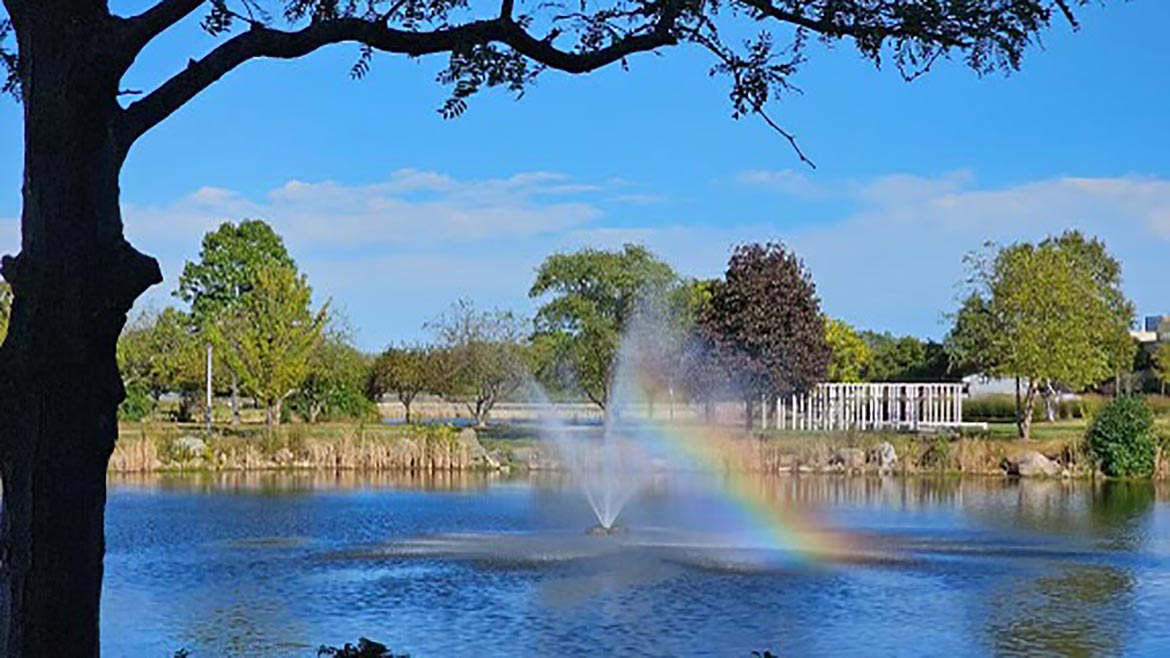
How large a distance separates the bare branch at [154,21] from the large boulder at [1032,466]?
34.7m

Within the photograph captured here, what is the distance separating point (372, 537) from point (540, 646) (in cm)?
999

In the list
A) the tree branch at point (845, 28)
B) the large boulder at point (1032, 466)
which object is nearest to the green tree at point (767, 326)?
the large boulder at point (1032, 466)

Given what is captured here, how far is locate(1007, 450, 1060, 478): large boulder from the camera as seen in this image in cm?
3694

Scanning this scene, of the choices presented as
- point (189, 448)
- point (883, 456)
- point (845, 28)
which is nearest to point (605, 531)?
point (189, 448)

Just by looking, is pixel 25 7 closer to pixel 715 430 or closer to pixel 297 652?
pixel 297 652

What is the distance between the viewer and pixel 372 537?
75.5ft

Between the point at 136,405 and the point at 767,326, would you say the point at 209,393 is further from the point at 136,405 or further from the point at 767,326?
the point at 767,326

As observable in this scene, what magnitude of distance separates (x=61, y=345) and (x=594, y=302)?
170 ft

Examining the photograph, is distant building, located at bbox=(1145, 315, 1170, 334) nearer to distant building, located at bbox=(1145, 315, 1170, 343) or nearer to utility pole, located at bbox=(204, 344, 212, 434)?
distant building, located at bbox=(1145, 315, 1170, 343)

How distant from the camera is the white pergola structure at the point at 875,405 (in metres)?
46.4

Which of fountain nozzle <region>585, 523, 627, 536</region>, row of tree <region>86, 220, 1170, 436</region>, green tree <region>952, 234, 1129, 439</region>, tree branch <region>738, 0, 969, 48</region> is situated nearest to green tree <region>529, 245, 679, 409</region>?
row of tree <region>86, 220, 1170, 436</region>

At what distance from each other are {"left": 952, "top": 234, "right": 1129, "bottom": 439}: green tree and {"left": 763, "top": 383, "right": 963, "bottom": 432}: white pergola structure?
209 cm

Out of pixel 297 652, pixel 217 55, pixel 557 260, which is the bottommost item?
pixel 297 652

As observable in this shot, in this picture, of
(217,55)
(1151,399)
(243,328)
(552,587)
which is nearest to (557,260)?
(243,328)
